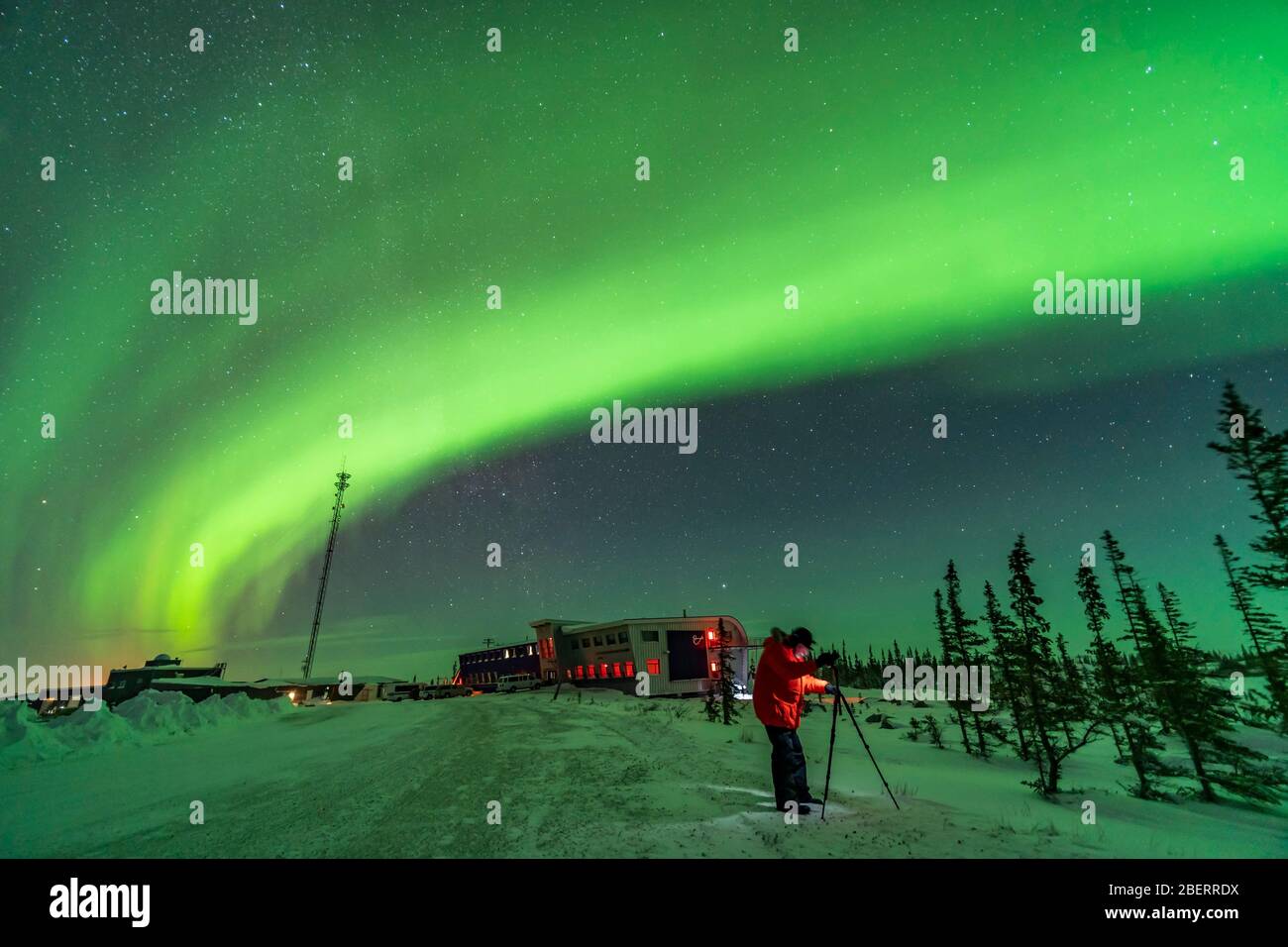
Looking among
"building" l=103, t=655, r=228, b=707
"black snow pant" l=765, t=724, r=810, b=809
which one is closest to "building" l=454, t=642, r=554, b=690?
"building" l=103, t=655, r=228, b=707

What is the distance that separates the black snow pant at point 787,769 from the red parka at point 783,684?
0.19m

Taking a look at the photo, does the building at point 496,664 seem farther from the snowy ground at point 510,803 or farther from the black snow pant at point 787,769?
the black snow pant at point 787,769

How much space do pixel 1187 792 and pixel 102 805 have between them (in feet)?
109

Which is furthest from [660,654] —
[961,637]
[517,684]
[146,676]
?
[146,676]

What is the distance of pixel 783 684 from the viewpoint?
7.78 meters

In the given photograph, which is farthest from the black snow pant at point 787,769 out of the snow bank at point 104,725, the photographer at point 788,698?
the snow bank at point 104,725

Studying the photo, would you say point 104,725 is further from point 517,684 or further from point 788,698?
point 517,684

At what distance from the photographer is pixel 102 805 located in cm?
932

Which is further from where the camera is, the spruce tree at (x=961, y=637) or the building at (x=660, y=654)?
the building at (x=660, y=654)

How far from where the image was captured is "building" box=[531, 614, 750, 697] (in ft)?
210

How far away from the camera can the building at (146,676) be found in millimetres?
62594

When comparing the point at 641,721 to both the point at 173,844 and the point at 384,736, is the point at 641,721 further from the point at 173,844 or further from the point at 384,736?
the point at 173,844
